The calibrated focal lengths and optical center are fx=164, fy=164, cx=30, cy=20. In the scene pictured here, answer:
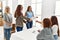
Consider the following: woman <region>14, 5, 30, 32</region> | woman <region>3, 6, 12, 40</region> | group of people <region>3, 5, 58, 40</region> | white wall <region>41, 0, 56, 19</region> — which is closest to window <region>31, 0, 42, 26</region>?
white wall <region>41, 0, 56, 19</region>

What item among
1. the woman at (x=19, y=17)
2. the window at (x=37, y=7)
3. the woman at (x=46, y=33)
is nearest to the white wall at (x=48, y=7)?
the window at (x=37, y=7)

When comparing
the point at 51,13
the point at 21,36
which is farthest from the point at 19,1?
the point at 21,36

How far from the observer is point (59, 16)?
6805mm

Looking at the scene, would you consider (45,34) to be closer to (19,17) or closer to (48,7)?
(19,17)

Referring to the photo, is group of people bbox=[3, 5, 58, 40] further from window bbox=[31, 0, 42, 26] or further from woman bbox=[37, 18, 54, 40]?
window bbox=[31, 0, 42, 26]

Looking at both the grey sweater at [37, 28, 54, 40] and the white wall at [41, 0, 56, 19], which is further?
the white wall at [41, 0, 56, 19]

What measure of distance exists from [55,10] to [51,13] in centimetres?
21

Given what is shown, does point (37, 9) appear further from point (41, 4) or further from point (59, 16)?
point (59, 16)

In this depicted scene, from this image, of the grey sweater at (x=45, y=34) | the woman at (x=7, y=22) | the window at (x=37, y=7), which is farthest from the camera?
the window at (x=37, y=7)

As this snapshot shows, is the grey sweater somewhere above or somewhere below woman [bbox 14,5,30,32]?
below

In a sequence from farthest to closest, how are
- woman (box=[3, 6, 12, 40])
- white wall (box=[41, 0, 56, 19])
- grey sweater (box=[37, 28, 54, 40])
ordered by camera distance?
white wall (box=[41, 0, 56, 19]) < woman (box=[3, 6, 12, 40]) < grey sweater (box=[37, 28, 54, 40])

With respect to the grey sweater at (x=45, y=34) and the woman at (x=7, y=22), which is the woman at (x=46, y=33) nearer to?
the grey sweater at (x=45, y=34)

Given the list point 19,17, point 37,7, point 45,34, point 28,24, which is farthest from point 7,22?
point 37,7

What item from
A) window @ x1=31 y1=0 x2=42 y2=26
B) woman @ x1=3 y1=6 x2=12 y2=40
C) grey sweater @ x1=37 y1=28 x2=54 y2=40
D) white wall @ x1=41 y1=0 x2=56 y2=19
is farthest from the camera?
window @ x1=31 y1=0 x2=42 y2=26
